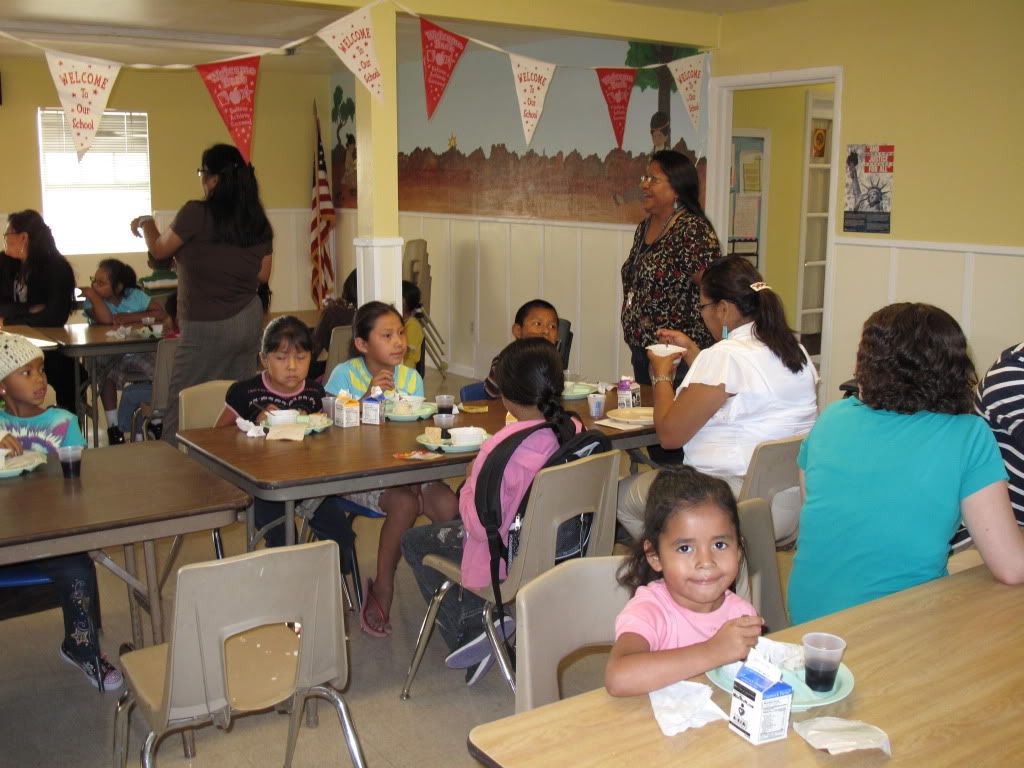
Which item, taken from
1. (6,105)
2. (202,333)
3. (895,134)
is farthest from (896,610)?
(6,105)

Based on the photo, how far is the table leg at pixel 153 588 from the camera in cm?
293

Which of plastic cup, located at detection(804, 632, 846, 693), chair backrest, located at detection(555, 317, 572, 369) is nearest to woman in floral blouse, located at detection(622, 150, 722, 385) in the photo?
chair backrest, located at detection(555, 317, 572, 369)

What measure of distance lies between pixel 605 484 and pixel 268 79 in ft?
28.1

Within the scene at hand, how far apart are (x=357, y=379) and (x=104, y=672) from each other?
136 centimetres

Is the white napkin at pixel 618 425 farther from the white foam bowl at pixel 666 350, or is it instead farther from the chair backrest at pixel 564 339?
the chair backrest at pixel 564 339

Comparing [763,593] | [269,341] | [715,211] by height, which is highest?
[715,211]

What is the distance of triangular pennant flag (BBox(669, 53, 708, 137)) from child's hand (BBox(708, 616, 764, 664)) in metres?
5.37

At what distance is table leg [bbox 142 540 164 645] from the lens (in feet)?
9.62

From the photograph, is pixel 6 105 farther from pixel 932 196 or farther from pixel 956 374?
pixel 956 374

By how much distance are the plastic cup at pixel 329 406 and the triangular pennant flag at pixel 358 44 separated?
6.95 ft

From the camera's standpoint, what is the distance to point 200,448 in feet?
11.0

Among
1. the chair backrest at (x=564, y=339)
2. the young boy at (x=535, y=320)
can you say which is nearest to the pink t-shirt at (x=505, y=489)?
the young boy at (x=535, y=320)

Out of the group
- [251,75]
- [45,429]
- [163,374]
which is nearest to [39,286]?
[163,374]

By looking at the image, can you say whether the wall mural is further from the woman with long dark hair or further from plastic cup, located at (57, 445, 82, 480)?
plastic cup, located at (57, 445, 82, 480)
